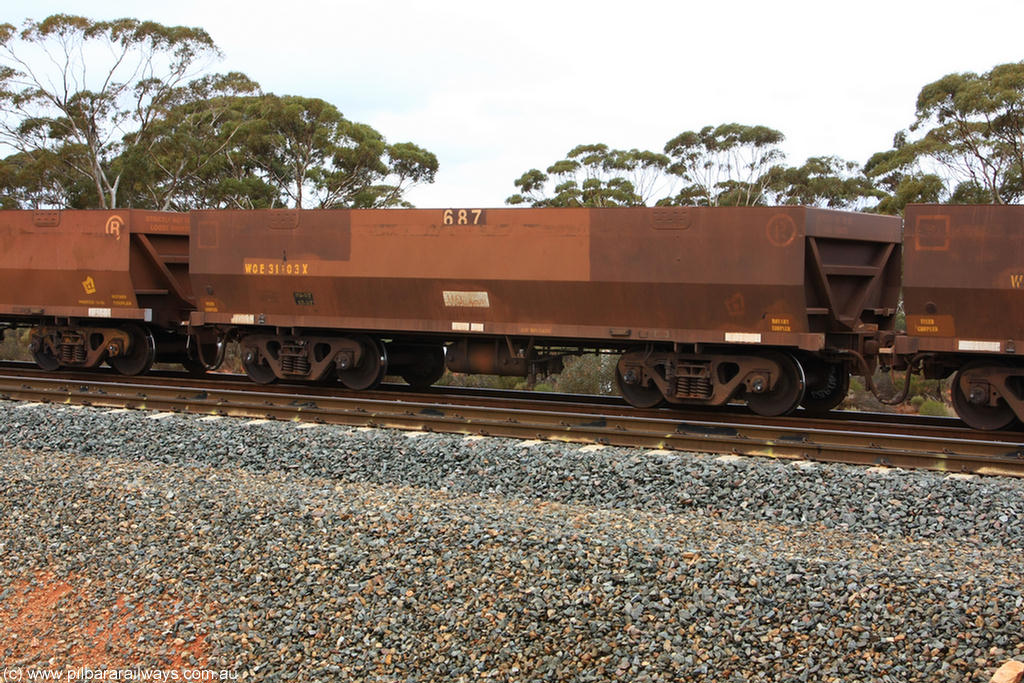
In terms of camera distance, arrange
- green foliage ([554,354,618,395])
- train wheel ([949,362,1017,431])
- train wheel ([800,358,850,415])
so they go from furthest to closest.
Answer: green foliage ([554,354,618,395]), train wheel ([800,358,850,415]), train wheel ([949,362,1017,431])

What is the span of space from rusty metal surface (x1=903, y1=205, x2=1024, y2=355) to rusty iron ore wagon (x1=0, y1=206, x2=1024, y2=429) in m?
0.02

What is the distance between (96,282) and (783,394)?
1077 centimetres

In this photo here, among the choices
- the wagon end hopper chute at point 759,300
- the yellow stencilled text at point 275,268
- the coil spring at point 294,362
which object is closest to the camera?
the wagon end hopper chute at point 759,300

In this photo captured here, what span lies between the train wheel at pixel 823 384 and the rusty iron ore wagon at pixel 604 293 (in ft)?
0.09

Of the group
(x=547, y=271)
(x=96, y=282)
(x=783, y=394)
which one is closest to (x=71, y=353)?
(x=96, y=282)

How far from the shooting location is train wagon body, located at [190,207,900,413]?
35.4ft

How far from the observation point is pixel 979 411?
1040 cm

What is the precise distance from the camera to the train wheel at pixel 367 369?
513 inches

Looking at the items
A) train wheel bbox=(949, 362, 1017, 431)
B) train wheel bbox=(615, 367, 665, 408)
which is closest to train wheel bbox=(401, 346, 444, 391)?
train wheel bbox=(615, 367, 665, 408)

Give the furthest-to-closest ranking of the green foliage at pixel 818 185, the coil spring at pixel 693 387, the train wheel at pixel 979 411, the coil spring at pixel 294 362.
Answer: the green foliage at pixel 818 185 → the coil spring at pixel 294 362 → the coil spring at pixel 693 387 → the train wheel at pixel 979 411

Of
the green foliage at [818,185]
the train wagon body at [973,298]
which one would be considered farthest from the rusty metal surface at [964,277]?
the green foliage at [818,185]

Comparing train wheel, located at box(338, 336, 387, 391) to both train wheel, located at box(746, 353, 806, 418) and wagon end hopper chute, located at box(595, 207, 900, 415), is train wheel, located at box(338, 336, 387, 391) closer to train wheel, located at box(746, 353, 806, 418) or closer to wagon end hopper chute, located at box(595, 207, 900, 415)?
wagon end hopper chute, located at box(595, 207, 900, 415)

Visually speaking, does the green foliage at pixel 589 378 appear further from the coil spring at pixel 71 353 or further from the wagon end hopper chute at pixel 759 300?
the coil spring at pixel 71 353

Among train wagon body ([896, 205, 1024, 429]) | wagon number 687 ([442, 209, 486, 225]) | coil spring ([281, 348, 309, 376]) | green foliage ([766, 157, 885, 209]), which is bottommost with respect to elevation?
coil spring ([281, 348, 309, 376])
